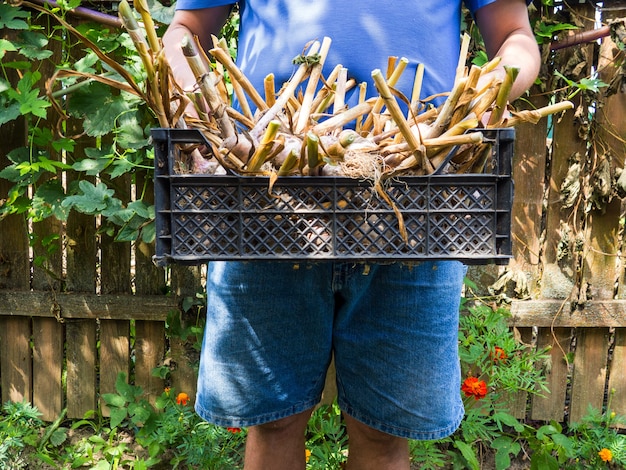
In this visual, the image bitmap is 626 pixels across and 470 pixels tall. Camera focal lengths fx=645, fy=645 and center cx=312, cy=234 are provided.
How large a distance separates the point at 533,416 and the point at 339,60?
6.26ft

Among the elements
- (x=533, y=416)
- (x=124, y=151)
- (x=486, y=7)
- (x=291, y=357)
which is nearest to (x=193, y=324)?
(x=124, y=151)

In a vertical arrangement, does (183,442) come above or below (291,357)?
below

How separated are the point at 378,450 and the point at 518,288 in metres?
1.22

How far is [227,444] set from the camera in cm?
241

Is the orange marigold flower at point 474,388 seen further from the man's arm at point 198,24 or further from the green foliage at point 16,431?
the green foliage at point 16,431

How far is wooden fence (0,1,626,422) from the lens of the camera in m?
2.42

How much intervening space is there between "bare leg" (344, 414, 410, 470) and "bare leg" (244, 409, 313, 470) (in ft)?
0.46

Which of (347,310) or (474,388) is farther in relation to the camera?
(474,388)

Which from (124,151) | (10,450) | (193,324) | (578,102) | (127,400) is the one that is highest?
(578,102)

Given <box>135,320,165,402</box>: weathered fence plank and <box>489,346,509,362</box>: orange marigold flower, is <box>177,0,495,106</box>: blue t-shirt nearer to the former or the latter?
<box>489,346,509,362</box>: orange marigold flower

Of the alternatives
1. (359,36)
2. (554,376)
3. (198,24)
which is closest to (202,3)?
(198,24)

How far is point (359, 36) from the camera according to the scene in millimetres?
1308

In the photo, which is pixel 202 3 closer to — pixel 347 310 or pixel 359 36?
pixel 359 36

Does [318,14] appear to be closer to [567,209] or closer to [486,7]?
[486,7]
